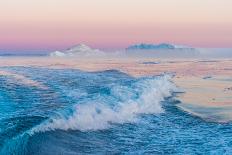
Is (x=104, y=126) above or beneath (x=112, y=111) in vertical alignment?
beneath

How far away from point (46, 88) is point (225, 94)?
8.33 metres

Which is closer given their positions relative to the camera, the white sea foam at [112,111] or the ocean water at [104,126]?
the ocean water at [104,126]

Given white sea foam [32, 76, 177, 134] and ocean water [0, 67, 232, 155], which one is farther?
white sea foam [32, 76, 177, 134]

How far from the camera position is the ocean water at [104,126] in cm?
1253

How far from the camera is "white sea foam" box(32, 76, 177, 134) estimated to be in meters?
14.6

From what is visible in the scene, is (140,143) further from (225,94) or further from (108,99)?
(225,94)

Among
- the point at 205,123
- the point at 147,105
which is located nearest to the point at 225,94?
the point at 147,105

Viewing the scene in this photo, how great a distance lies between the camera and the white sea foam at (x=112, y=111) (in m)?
14.6

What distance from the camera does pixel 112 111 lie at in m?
17.3

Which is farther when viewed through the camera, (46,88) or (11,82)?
(11,82)

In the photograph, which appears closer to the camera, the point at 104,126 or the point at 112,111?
the point at 104,126

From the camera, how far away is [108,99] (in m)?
19.7

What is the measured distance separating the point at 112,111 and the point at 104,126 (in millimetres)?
1839

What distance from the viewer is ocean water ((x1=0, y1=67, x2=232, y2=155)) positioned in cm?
1253
